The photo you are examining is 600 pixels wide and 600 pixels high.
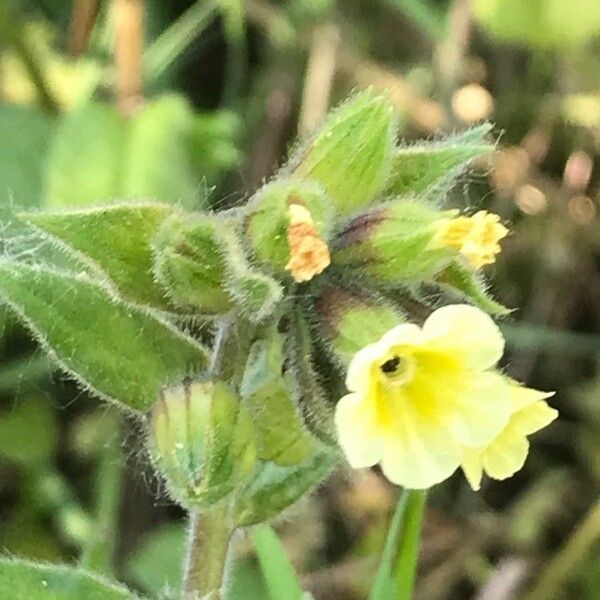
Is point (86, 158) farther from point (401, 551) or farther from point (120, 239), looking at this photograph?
point (401, 551)

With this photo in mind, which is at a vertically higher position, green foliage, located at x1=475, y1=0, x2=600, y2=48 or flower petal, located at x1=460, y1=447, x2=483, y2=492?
green foliage, located at x1=475, y1=0, x2=600, y2=48

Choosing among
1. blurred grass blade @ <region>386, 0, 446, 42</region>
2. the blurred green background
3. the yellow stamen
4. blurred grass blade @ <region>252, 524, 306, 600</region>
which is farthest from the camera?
blurred grass blade @ <region>386, 0, 446, 42</region>

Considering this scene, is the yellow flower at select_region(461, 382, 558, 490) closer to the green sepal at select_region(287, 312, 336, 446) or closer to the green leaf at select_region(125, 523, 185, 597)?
the green sepal at select_region(287, 312, 336, 446)

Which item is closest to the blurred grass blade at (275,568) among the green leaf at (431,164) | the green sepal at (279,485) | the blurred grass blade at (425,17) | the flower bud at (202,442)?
the green sepal at (279,485)

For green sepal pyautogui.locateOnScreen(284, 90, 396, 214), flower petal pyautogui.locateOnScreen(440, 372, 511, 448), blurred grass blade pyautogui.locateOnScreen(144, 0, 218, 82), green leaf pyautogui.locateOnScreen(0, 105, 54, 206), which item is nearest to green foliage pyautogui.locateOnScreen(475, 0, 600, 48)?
blurred grass blade pyautogui.locateOnScreen(144, 0, 218, 82)

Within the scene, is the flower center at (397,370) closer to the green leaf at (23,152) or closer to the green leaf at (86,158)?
the green leaf at (86,158)

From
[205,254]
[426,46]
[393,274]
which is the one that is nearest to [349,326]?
[393,274]

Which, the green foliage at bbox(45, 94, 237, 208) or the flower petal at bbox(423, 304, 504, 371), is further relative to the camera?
the green foliage at bbox(45, 94, 237, 208)
